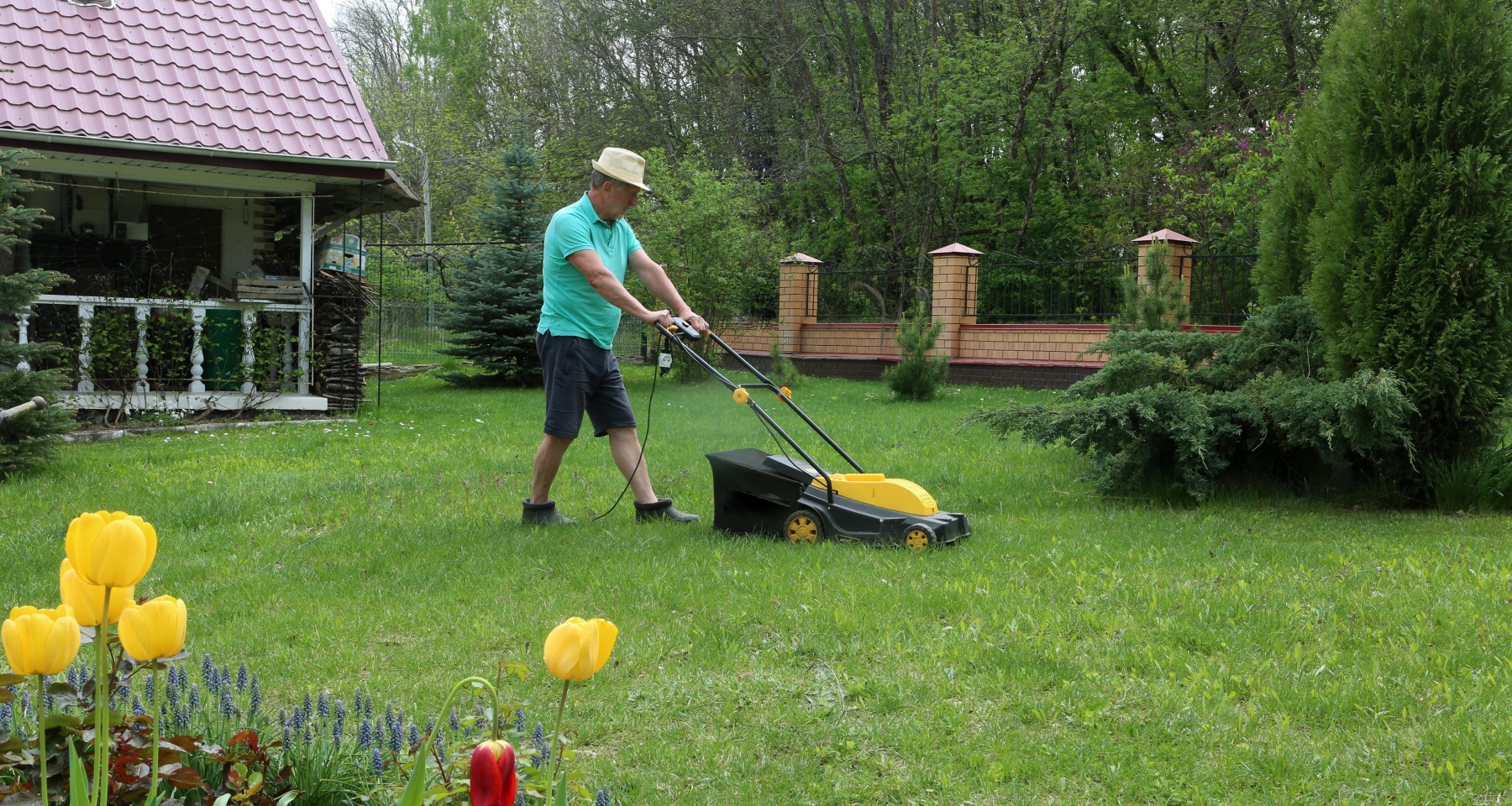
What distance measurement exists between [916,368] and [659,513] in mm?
8372

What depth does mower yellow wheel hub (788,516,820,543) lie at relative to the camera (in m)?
5.48

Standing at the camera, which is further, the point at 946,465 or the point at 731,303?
the point at 731,303

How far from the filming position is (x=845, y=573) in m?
4.82

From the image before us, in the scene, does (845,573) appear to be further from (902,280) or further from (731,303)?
(902,280)

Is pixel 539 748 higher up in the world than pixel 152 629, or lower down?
lower down

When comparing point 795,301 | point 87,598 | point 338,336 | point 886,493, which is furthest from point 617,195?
point 795,301


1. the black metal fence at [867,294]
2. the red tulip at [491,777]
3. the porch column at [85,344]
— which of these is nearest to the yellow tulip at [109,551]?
the red tulip at [491,777]

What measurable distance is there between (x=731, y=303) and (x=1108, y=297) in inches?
234

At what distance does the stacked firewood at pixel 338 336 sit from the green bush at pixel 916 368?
6465 millimetres

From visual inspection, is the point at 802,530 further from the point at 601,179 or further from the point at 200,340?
the point at 200,340

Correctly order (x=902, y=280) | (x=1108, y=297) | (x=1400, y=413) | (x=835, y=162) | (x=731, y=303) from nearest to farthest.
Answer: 1. (x=1400, y=413)
2. (x=1108, y=297)
3. (x=731, y=303)
4. (x=902, y=280)
5. (x=835, y=162)

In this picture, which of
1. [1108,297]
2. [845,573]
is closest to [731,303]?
[1108,297]

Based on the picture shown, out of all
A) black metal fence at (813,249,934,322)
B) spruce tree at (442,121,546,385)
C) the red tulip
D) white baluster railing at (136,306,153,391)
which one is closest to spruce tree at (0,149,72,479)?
white baluster railing at (136,306,153,391)

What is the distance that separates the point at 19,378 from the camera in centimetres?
761
